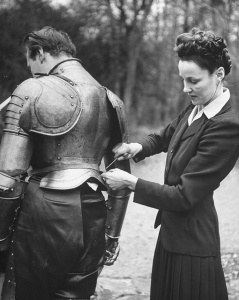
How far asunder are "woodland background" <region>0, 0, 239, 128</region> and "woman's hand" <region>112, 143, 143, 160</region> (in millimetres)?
5041

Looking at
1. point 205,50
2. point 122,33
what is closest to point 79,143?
point 205,50

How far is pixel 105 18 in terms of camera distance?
11.1m

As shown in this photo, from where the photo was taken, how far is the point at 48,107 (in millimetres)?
2336

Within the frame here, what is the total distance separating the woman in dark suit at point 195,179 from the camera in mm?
2143

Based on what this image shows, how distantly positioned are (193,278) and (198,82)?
0.98 m

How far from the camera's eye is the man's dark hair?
2520mm

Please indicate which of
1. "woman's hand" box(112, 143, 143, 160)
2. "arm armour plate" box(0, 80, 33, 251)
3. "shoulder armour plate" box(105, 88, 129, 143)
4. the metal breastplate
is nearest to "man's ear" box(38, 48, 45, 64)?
the metal breastplate

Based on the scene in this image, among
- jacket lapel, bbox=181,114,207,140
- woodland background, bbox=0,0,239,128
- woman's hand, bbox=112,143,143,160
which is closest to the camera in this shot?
jacket lapel, bbox=181,114,207,140

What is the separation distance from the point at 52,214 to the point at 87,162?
346 mm

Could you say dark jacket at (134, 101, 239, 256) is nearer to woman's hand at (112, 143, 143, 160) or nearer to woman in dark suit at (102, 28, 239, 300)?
woman in dark suit at (102, 28, 239, 300)

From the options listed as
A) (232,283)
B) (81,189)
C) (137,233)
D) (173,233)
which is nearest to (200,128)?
(173,233)

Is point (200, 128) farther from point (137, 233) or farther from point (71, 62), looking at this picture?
point (137, 233)

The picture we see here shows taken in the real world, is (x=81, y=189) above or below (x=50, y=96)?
below

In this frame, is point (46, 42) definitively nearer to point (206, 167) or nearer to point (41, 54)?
point (41, 54)
